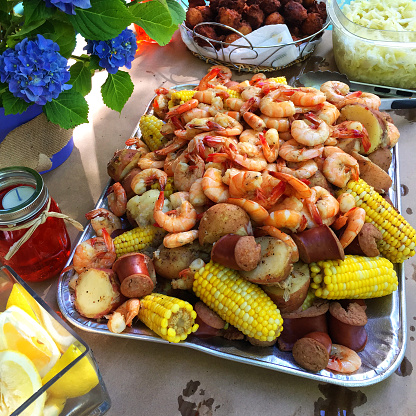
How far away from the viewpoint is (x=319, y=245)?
102 cm

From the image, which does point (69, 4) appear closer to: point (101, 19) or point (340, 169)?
point (101, 19)

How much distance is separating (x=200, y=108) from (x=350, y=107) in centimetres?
50

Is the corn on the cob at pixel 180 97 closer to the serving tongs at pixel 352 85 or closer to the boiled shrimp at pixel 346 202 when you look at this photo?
the serving tongs at pixel 352 85

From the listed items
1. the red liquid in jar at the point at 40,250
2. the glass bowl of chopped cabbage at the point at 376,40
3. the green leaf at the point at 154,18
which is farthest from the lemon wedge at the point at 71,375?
the glass bowl of chopped cabbage at the point at 376,40

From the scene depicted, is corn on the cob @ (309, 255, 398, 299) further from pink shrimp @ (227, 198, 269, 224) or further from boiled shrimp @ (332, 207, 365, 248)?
pink shrimp @ (227, 198, 269, 224)

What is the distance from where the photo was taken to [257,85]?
1.45 m

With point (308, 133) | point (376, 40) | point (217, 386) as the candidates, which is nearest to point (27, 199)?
point (217, 386)

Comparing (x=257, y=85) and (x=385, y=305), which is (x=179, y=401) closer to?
(x=385, y=305)

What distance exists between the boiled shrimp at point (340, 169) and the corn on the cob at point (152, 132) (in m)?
0.60

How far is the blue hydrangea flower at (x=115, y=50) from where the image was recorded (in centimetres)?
120

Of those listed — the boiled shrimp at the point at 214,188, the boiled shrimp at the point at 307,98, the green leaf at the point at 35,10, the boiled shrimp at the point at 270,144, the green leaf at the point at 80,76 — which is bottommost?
the boiled shrimp at the point at 214,188

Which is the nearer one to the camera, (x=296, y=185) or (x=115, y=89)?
(x=296, y=185)

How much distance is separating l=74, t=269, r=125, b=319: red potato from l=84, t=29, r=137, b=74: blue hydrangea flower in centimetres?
63

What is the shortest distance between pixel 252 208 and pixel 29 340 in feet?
2.00
